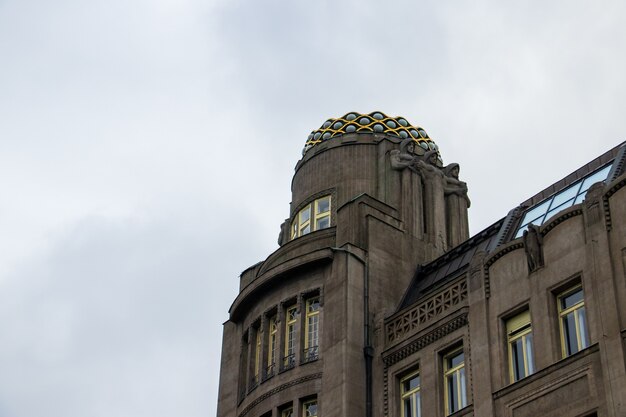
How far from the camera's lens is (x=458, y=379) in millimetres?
36031

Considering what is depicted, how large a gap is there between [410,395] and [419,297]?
14.1 feet

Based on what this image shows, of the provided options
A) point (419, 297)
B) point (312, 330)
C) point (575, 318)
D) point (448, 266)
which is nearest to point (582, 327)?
point (575, 318)

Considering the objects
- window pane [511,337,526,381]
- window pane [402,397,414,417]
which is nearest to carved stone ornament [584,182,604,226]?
window pane [511,337,526,381]

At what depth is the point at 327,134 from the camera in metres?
49.0

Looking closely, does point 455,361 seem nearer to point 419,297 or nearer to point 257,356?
point 419,297

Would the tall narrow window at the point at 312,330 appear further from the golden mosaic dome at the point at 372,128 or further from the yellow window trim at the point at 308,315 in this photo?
the golden mosaic dome at the point at 372,128

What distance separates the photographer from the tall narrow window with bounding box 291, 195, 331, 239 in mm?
46438

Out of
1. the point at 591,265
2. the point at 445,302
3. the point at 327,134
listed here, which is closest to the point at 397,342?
the point at 445,302

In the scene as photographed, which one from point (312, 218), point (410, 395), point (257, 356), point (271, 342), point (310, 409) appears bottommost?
point (410, 395)

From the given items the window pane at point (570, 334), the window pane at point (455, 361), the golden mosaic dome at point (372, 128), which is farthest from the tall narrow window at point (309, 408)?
the golden mosaic dome at point (372, 128)

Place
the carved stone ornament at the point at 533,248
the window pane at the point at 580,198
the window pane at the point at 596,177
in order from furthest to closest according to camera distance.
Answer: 1. the window pane at the point at 596,177
2. the window pane at the point at 580,198
3. the carved stone ornament at the point at 533,248

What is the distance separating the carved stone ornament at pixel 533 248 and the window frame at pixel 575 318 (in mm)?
1232

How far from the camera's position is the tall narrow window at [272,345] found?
42.1 meters

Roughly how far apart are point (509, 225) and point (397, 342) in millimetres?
5397
